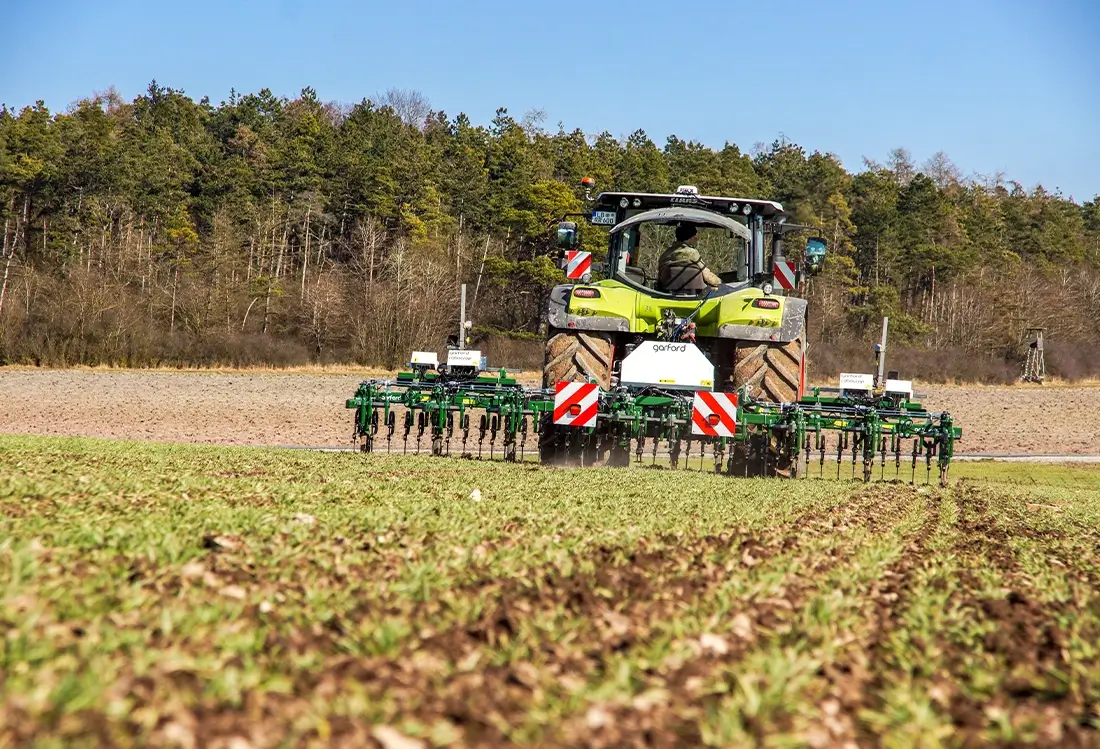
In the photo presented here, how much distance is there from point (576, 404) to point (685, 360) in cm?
134

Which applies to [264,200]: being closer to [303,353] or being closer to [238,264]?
[238,264]

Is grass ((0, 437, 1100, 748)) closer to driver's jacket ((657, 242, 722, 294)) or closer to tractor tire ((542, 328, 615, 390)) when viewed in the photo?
tractor tire ((542, 328, 615, 390))

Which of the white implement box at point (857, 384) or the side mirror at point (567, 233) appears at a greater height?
the side mirror at point (567, 233)

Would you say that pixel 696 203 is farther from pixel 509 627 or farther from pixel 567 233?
pixel 509 627

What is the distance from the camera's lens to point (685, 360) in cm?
1233

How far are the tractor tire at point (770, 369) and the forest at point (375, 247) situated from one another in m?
31.6

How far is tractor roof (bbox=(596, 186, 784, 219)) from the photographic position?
12719 millimetres

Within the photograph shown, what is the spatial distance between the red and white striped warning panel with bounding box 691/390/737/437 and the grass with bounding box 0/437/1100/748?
5331mm

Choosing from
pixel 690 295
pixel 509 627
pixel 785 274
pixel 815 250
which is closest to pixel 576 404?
pixel 690 295

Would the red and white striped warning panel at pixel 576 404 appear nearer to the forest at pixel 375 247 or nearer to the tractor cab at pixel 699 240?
the tractor cab at pixel 699 240

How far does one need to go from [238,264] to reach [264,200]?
549cm

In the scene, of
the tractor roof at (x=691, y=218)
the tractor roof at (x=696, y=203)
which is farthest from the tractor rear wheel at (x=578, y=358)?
the tractor roof at (x=696, y=203)

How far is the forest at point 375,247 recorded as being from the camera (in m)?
48.2

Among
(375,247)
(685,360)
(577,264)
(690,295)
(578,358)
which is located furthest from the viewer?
(375,247)
